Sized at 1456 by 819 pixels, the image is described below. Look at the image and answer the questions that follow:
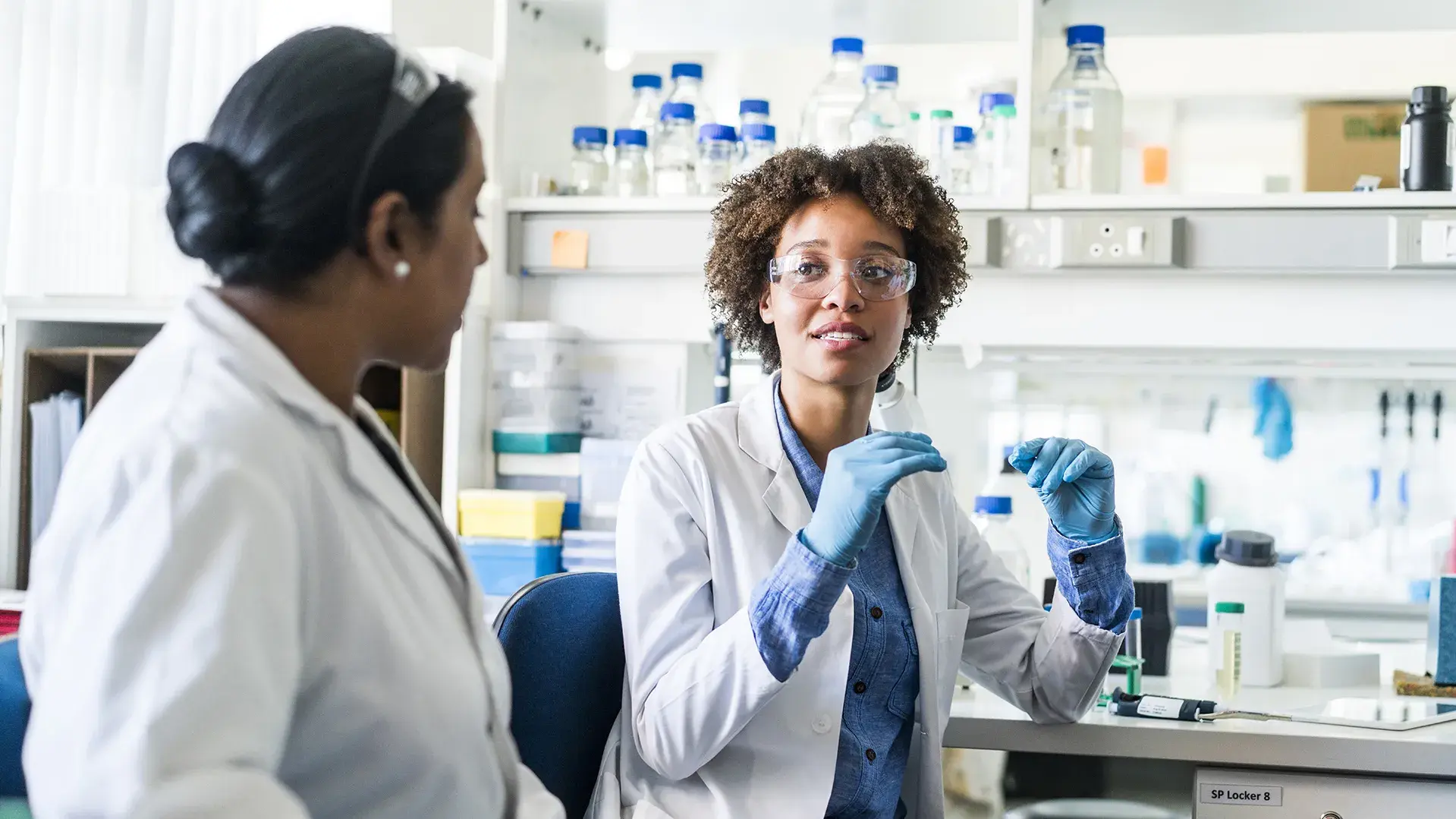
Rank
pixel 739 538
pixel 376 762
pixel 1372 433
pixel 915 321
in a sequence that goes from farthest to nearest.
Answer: pixel 1372 433, pixel 915 321, pixel 739 538, pixel 376 762

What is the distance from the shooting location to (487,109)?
2.34 metres

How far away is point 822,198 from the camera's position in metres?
1.56

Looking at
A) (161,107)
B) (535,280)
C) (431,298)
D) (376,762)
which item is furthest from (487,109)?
(376,762)

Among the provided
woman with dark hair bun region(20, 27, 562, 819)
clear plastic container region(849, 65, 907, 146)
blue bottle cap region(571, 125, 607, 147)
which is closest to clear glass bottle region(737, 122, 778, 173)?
clear plastic container region(849, 65, 907, 146)

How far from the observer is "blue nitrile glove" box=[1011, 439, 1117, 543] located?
58.2 inches

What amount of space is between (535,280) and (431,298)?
65.5 inches

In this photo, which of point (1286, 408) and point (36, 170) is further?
point (1286, 408)

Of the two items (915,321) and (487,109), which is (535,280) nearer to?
(487,109)

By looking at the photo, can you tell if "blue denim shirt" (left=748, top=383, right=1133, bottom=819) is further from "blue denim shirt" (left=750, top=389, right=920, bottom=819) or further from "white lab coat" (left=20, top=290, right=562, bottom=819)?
"white lab coat" (left=20, top=290, right=562, bottom=819)

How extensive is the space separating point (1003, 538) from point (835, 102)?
834 mm

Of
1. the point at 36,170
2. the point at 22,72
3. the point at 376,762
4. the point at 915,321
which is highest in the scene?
the point at 22,72

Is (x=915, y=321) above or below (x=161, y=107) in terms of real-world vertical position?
below

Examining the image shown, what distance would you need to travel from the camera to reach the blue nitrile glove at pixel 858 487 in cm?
125

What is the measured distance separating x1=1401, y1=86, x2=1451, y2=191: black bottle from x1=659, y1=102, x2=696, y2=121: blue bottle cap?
1166 mm
